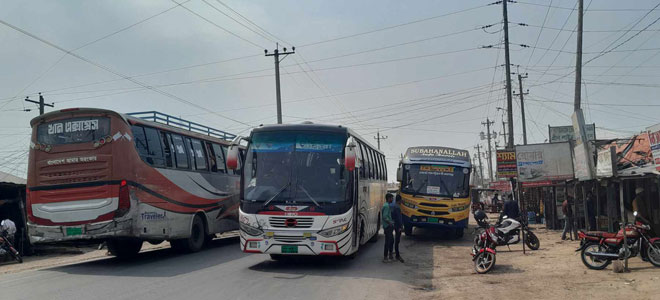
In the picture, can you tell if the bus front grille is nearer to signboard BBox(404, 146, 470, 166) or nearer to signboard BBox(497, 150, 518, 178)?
signboard BBox(404, 146, 470, 166)

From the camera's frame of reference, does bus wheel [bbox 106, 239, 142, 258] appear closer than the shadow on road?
No

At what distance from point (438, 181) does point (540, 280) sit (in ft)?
29.3

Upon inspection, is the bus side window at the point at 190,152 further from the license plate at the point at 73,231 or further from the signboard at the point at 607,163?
the signboard at the point at 607,163

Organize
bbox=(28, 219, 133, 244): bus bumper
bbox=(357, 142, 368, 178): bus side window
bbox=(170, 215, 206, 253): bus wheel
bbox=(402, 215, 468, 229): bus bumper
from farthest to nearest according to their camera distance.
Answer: bbox=(402, 215, 468, 229): bus bumper < bbox=(170, 215, 206, 253): bus wheel < bbox=(357, 142, 368, 178): bus side window < bbox=(28, 219, 133, 244): bus bumper

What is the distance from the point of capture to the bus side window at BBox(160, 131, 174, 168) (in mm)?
13345

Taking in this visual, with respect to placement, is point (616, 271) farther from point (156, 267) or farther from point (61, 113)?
point (61, 113)

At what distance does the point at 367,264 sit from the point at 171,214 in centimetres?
534

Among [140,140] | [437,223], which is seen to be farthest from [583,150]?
[140,140]

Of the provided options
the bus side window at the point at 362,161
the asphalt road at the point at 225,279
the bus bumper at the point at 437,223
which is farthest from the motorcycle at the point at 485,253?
the bus bumper at the point at 437,223

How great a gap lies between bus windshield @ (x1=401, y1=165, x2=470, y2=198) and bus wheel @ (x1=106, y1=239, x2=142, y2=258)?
980cm

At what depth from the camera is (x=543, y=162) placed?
72.7 feet

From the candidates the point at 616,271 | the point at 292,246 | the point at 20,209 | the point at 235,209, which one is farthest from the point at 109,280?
the point at 20,209

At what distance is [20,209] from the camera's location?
1858 cm

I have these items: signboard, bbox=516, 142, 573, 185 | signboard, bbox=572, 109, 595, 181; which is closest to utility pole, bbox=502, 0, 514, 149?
signboard, bbox=516, 142, 573, 185
